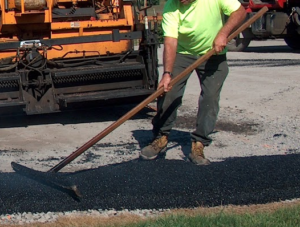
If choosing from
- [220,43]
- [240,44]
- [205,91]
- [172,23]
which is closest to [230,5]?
[220,43]

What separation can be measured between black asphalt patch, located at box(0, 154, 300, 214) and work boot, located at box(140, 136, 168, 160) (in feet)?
1.39

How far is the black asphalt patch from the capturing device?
15.9ft

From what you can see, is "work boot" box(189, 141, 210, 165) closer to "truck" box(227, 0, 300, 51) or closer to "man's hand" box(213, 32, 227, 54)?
"man's hand" box(213, 32, 227, 54)

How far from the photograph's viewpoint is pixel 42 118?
895 cm

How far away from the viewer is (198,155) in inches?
237

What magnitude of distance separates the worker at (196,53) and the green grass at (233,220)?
56.2 inches

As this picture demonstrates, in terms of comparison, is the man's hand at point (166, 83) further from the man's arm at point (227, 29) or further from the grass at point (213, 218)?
the grass at point (213, 218)

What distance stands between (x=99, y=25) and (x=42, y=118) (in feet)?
5.16

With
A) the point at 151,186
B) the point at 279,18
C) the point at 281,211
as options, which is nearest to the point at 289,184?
the point at 281,211

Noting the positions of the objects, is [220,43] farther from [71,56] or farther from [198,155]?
[71,56]

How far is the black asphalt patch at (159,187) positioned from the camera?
4836 mm

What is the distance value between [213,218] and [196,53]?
7.10 ft

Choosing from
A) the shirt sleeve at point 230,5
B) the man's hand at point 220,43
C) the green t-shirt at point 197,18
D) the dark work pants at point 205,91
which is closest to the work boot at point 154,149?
the dark work pants at point 205,91

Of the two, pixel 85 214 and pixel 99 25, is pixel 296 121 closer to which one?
pixel 99 25
